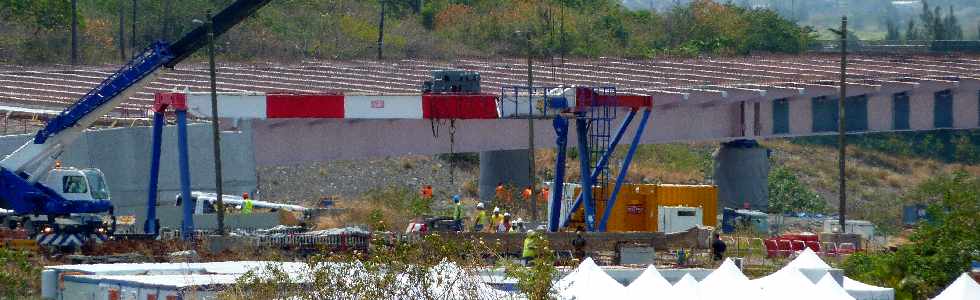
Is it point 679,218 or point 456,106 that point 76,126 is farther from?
point 679,218

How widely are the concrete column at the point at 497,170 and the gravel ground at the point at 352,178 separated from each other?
5829 millimetres

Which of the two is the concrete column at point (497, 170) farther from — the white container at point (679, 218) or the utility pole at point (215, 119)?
the utility pole at point (215, 119)

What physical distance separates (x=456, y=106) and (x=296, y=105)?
12.9 ft

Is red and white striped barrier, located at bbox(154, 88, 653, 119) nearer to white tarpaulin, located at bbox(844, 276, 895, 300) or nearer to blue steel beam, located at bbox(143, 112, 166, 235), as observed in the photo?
blue steel beam, located at bbox(143, 112, 166, 235)

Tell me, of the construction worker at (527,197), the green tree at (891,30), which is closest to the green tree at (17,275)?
the construction worker at (527,197)

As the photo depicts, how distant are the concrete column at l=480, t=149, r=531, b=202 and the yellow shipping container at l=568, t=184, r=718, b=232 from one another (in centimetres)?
1736

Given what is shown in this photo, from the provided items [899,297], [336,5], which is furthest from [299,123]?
[336,5]

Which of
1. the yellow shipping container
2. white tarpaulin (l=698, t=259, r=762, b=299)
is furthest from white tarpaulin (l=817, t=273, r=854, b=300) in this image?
the yellow shipping container

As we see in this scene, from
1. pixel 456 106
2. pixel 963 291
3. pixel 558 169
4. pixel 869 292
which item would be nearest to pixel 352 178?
pixel 558 169

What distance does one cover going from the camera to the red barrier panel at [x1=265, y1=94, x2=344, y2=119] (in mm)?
43750

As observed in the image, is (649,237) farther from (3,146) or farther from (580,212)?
(3,146)

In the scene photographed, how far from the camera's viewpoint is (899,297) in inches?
1341

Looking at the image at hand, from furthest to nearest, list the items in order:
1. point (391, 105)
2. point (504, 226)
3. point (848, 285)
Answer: point (391, 105) < point (504, 226) < point (848, 285)

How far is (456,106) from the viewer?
44500 mm
